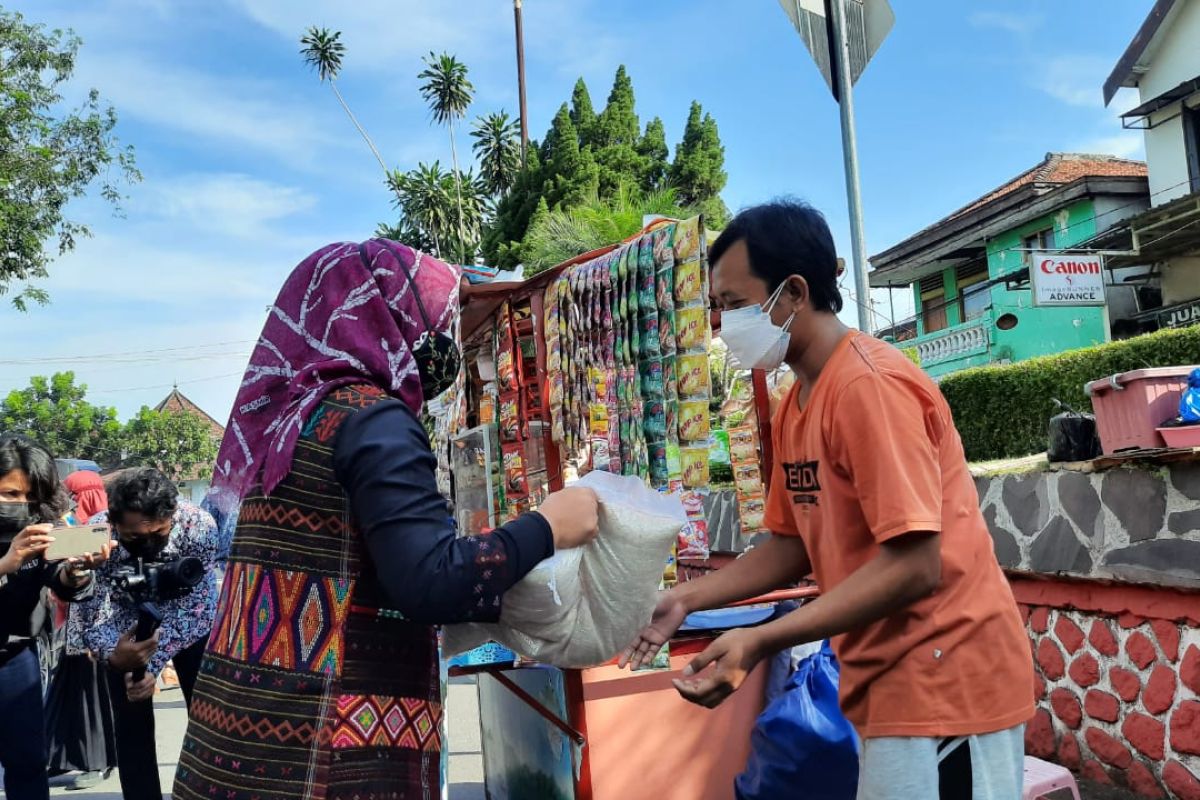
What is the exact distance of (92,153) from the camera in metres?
17.5

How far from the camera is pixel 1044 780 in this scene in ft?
9.14

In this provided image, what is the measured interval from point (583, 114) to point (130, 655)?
2353cm

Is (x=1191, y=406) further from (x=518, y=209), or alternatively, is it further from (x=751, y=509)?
(x=518, y=209)

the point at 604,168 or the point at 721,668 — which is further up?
the point at 604,168

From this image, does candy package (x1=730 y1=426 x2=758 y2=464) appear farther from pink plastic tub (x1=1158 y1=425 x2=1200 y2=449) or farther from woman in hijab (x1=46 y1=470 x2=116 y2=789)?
woman in hijab (x1=46 y1=470 x2=116 y2=789)

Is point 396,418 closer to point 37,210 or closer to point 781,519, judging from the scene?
point 781,519

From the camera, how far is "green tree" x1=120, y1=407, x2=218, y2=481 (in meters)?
45.0

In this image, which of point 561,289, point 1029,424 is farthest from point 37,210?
point 1029,424

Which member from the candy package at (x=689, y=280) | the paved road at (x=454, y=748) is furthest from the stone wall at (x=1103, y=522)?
the paved road at (x=454, y=748)

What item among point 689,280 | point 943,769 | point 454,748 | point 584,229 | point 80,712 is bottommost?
point 454,748

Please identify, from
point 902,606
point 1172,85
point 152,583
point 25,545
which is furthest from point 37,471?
point 1172,85

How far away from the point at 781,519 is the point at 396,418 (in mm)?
950

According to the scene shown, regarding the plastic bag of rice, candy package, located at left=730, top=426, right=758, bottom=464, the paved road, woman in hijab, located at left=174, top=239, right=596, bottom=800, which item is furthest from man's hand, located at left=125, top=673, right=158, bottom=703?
candy package, located at left=730, top=426, right=758, bottom=464

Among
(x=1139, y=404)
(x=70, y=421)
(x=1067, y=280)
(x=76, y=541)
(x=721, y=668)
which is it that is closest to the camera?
(x=721, y=668)
